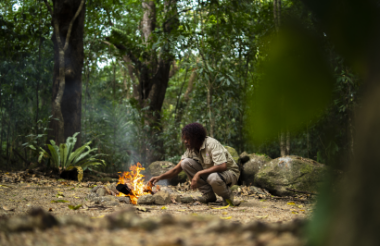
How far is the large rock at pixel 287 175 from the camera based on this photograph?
425 cm

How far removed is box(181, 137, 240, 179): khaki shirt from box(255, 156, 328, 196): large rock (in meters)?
1.04

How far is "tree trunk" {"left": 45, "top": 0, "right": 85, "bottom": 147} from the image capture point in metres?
5.97

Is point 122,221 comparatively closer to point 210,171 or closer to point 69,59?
point 210,171

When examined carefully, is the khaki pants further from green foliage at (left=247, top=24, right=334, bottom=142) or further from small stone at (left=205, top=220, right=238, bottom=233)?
green foliage at (left=247, top=24, right=334, bottom=142)

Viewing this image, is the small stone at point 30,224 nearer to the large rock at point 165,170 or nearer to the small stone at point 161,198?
the small stone at point 161,198

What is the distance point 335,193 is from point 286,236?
6.1 inches

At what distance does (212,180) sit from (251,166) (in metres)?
2.24

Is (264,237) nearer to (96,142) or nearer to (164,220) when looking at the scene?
(164,220)

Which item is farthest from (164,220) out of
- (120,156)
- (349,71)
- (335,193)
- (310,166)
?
(120,156)

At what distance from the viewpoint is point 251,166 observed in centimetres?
533

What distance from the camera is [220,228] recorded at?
0.59 m

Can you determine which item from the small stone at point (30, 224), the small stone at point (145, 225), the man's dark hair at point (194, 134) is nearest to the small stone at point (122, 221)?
the small stone at point (145, 225)

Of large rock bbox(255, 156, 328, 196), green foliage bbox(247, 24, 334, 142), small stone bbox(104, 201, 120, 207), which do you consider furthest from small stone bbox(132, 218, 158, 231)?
large rock bbox(255, 156, 328, 196)

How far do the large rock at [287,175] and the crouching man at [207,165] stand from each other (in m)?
1.04
